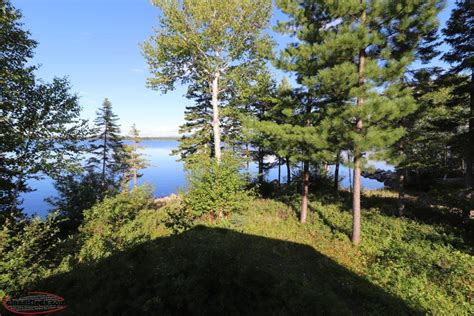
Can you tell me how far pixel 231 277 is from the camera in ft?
20.7

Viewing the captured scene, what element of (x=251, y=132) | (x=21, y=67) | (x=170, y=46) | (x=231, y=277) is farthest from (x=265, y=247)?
(x=21, y=67)

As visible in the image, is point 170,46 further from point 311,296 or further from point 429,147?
point 429,147

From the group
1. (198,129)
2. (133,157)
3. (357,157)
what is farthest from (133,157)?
(357,157)

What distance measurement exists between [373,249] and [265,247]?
14.0 ft

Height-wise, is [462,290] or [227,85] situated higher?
[227,85]

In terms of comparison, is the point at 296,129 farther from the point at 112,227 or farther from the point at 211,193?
the point at 112,227

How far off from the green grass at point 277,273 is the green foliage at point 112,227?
0.49 ft

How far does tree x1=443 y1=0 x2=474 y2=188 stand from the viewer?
10.4m

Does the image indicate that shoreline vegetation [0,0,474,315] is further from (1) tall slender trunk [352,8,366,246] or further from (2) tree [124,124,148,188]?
(2) tree [124,124,148,188]

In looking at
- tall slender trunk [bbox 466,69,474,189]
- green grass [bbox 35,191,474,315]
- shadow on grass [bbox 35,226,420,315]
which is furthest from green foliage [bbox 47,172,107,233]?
tall slender trunk [bbox 466,69,474,189]

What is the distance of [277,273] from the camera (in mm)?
6938

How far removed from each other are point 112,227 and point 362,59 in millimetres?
12569

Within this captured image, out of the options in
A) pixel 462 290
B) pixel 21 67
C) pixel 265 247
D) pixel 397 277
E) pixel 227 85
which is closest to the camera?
pixel 462 290

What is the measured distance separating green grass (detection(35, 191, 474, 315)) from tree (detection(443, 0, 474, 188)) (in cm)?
410
